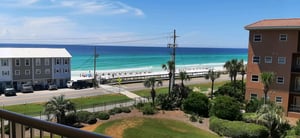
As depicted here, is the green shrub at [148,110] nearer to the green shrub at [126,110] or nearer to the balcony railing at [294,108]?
the green shrub at [126,110]

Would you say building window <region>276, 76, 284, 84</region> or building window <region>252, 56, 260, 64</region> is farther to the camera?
building window <region>252, 56, 260, 64</region>

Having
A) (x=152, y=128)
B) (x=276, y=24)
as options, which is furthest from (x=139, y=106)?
(x=276, y=24)

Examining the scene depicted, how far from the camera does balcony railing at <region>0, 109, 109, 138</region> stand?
2.13 metres

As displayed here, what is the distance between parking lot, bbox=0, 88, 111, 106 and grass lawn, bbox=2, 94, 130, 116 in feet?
7.40

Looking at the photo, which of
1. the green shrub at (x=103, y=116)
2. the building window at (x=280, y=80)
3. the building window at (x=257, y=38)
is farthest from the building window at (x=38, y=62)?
the building window at (x=280, y=80)

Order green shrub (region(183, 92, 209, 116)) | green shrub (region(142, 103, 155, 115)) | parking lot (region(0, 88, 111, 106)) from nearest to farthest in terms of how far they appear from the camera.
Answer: green shrub (region(183, 92, 209, 116)) < green shrub (region(142, 103, 155, 115)) < parking lot (region(0, 88, 111, 106))

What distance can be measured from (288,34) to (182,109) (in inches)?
478

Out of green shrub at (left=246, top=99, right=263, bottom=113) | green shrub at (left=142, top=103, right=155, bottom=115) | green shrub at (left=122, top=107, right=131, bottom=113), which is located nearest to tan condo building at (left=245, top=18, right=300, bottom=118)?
green shrub at (left=246, top=99, right=263, bottom=113)

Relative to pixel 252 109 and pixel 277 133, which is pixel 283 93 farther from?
pixel 277 133

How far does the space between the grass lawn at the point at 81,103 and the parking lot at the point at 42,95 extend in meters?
2.26

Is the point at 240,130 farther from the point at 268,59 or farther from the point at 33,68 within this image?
the point at 33,68

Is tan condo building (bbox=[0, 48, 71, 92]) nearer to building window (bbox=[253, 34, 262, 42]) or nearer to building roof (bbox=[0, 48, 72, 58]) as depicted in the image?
building roof (bbox=[0, 48, 72, 58])

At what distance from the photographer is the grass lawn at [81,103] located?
2846 cm

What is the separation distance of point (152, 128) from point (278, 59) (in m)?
14.7
